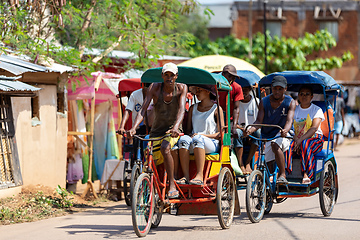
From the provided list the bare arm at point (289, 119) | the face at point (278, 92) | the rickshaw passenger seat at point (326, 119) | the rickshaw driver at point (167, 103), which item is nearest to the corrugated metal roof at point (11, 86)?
the rickshaw driver at point (167, 103)

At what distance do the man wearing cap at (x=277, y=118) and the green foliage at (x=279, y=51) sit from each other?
25.6m

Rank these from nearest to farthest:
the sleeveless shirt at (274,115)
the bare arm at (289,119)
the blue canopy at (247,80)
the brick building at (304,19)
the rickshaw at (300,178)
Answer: the rickshaw at (300,178), the bare arm at (289,119), the sleeveless shirt at (274,115), the blue canopy at (247,80), the brick building at (304,19)

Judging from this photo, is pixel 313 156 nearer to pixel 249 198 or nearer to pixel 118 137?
pixel 249 198

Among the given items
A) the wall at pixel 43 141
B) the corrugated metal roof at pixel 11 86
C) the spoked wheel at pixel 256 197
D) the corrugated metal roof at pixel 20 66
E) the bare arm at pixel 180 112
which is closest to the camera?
the bare arm at pixel 180 112

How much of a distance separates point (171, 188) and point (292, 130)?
108 inches

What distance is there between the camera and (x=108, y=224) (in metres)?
8.80

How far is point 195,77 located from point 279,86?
62.5 inches

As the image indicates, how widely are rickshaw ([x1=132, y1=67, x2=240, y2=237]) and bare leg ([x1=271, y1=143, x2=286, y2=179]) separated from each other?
0.93m

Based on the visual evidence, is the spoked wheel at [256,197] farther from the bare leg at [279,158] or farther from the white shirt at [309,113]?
the white shirt at [309,113]

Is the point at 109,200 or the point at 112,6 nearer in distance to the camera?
the point at 109,200

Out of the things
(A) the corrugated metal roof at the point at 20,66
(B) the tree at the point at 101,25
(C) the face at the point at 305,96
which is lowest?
(C) the face at the point at 305,96

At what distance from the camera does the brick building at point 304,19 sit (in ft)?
138

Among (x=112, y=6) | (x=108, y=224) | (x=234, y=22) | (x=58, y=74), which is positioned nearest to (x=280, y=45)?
(x=234, y=22)

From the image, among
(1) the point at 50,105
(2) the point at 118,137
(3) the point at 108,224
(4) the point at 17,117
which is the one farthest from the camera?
(2) the point at 118,137
